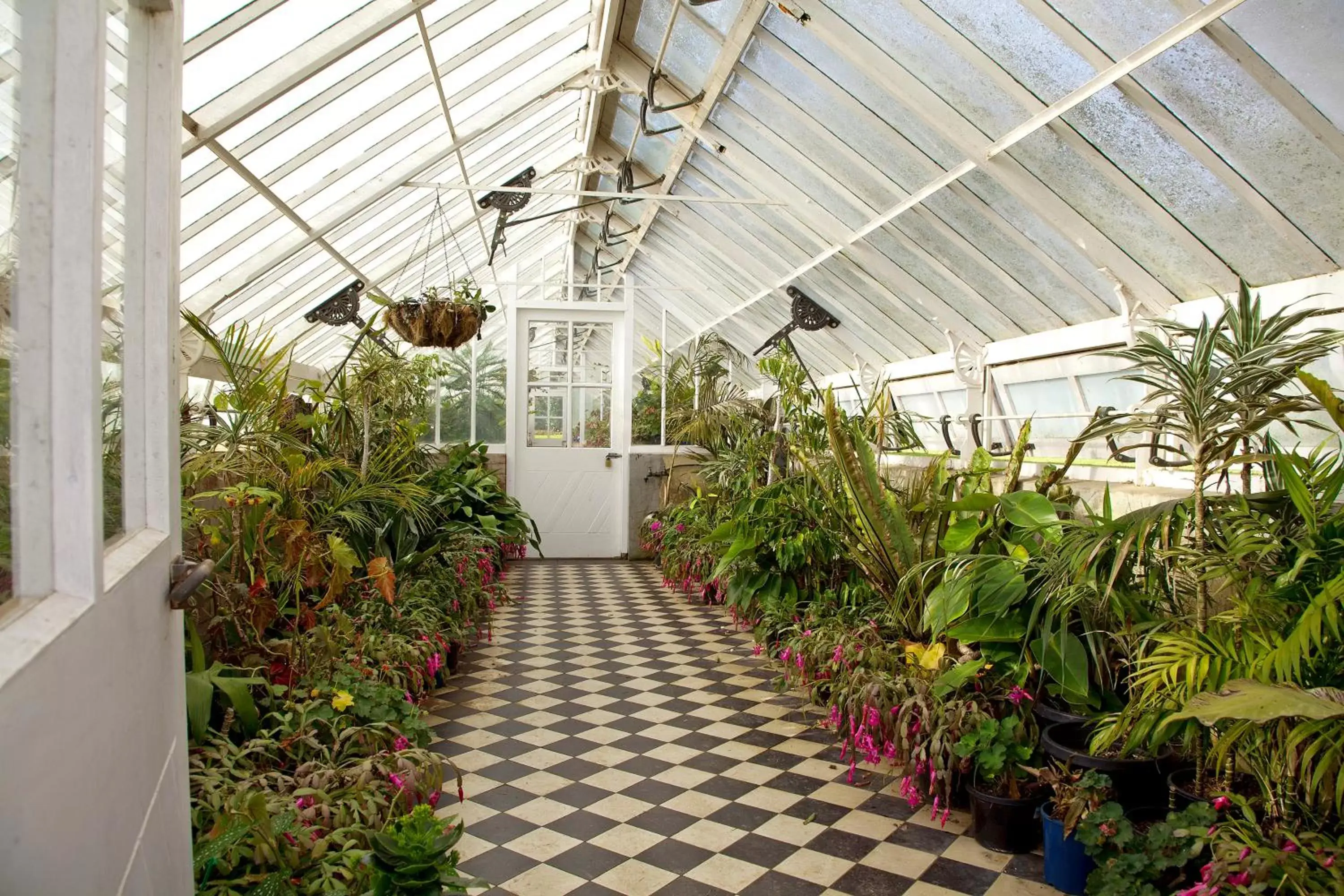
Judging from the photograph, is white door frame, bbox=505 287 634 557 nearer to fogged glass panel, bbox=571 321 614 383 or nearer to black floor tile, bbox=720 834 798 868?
fogged glass panel, bbox=571 321 614 383

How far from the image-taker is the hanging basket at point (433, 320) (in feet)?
20.0

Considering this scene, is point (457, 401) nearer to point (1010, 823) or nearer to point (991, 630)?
point (991, 630)

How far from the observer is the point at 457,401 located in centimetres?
1022

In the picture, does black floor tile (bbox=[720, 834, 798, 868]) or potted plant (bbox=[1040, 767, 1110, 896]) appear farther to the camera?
black floor tile (bbox=[720, 834, 798, 868])

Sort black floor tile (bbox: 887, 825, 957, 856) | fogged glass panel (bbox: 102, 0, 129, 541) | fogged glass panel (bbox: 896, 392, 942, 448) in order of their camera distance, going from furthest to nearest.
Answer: fogged glass panel (bbox: 896, 392, 942, 448) < black floor tile (bbox: 887, 825, 957, 856) < fogged glass panel (bbox: 102, 0, 129, 541)

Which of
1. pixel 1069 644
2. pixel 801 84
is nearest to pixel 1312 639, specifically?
pixel 1069 644

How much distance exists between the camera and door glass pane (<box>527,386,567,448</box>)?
33.7ft

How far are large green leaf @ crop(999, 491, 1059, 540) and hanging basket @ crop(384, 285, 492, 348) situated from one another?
3626mm

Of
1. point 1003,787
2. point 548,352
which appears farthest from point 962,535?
point 548,352

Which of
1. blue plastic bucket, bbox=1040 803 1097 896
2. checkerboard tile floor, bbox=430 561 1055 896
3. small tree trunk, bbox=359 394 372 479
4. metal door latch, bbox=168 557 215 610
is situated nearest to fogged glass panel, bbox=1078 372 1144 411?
checkerboard tile floor, bbox=430 561 1055 896

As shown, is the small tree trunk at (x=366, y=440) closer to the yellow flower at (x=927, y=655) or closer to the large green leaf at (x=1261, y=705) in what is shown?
the yellow flower at (x=927, y=655)

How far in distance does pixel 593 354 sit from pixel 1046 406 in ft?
17.1

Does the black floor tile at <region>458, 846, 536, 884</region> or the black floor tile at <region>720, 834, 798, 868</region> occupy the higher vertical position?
the black floor tile at <region>458, 846, 536, 884</region>

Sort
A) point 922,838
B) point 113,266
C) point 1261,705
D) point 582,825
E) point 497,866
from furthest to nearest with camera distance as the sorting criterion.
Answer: point 582,825 → point 922,838 → point 497,866 → point 1261,705 → point 113,266
